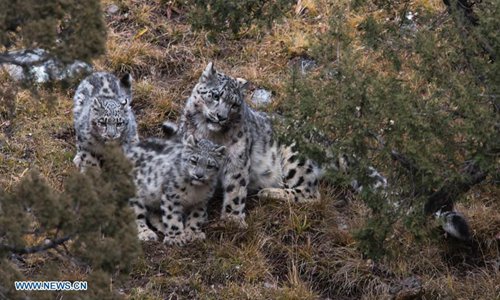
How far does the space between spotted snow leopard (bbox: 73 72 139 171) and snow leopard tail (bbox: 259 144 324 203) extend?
1.53 m

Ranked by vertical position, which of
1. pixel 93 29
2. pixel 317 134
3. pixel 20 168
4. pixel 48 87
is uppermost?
pixel 93 29

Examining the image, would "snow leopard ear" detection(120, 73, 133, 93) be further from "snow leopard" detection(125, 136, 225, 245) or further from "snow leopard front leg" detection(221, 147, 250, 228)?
"snow leopard front leg" detection(221, 147, 250, 228)

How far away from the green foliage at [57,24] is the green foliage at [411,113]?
235cm

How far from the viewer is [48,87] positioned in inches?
249

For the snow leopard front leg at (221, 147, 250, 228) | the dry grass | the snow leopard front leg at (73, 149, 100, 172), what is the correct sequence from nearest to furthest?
the dry grass, the snow leopard front leg at (221, 147, 250, 228), the snow leopard front leg at (73, 149, 100, 172)

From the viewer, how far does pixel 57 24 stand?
19.4ft

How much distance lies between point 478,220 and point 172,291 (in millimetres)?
2957

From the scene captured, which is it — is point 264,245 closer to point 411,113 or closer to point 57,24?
point 411,113

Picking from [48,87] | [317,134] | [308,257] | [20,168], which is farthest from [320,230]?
[48,87]

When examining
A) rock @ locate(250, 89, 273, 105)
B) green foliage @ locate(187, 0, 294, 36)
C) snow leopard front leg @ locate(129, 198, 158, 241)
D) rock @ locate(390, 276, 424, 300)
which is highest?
green foliage @ locate(187, 0, 294, 36)

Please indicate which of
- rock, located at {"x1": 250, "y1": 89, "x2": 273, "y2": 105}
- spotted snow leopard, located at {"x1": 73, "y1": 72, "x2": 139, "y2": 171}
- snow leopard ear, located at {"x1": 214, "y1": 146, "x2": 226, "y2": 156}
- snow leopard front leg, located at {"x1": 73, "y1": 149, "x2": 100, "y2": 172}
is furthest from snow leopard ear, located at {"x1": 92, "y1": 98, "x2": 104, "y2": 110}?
rock, located at {"x1": 250, "y1": 89, "x2": 273, "y2": 105}

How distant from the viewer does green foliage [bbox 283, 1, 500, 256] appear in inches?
288

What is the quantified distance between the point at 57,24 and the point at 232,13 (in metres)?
2.97

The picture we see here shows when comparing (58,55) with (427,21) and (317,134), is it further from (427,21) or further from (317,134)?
(427,21)
